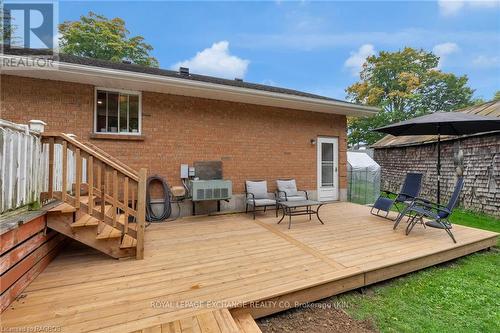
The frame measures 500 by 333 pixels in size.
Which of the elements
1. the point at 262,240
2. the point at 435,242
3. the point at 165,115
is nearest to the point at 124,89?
the point at 165,115

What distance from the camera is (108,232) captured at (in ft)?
10.1

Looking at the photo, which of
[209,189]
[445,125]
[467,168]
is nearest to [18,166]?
[209,189]

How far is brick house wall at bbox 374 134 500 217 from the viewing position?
6.51 metres

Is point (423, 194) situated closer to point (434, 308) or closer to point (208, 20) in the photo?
point (434, 308)

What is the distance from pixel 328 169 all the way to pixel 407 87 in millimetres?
15932

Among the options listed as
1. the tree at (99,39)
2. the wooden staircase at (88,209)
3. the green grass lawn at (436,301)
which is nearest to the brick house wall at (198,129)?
the wooden staircase at (88,209)

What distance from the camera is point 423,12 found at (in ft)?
35.4

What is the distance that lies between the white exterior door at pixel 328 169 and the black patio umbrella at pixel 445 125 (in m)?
2.05

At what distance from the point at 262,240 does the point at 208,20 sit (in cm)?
983

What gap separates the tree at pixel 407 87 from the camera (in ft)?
59.4

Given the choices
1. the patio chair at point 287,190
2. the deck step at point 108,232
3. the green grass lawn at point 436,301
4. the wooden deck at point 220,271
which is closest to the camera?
the wooden deck at point 220,271

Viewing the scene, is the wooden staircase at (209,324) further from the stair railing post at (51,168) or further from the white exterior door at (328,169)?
the white exterior door at (328,169)

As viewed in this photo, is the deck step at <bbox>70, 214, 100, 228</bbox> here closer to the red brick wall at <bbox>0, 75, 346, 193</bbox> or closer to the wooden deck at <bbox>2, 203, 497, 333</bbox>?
the wooden deck at <bbox>2, 203, 497, 333</bbox>

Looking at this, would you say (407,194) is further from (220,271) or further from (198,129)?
(198,129)
